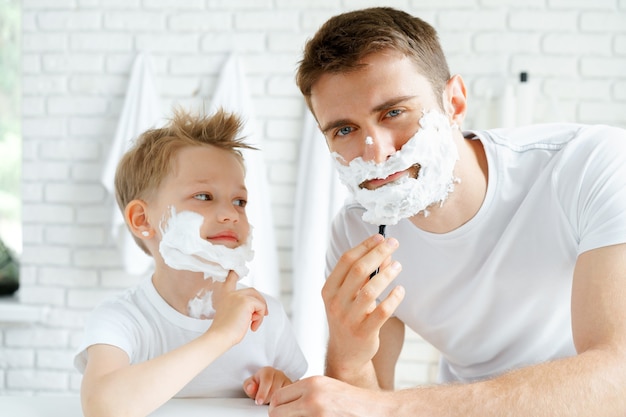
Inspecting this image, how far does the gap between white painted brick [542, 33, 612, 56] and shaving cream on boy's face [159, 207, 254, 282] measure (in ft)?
4.88

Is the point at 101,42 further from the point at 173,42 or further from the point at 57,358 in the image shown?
the point at 57,358

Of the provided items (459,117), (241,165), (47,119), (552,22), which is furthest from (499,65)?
(47,119)

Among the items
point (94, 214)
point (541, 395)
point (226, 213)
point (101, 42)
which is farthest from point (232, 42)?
point (541, 395)

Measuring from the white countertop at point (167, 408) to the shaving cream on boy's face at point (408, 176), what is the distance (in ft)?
1.23

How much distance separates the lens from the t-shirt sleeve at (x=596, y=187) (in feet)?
3.05

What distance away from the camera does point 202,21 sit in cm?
219

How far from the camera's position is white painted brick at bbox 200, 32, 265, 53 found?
2.18 m

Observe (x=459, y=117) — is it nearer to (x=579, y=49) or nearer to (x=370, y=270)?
(x=370, y=270)

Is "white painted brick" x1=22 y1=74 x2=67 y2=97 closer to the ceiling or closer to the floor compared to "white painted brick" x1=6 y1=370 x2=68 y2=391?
closer to the ceiling

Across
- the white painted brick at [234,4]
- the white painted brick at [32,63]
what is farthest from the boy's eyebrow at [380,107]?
the white painted brick at [32,63]

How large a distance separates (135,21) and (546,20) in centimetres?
139

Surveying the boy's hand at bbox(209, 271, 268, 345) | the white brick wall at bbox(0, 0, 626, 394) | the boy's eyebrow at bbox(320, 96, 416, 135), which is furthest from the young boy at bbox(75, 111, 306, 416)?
the white brick wall at bbox(0, 0, 626, 394)

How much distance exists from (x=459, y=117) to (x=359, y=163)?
25 centimetres

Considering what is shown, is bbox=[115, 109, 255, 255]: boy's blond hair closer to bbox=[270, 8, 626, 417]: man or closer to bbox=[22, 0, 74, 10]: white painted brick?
bbox=[270, 8, 626, 417]: man
